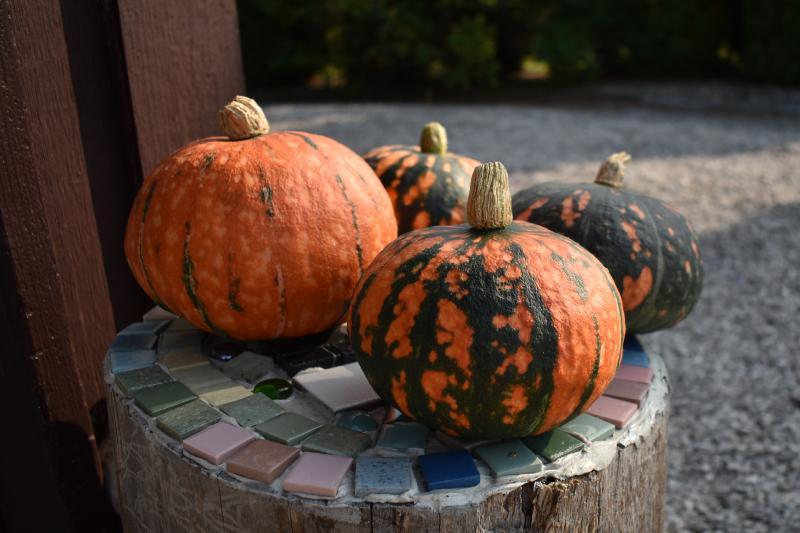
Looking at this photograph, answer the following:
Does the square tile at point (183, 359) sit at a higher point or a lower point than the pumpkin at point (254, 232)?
lower

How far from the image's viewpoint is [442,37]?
10336 mm

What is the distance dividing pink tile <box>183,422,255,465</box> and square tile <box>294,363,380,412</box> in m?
0.20

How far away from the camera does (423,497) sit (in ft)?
3.99

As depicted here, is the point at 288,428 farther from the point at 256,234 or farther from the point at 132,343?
the point at 132,343

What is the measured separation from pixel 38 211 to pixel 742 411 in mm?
2989

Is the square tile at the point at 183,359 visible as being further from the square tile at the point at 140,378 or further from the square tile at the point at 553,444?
the square tile at the point at 553,444

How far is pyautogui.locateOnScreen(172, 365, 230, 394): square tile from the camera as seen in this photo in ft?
5.21

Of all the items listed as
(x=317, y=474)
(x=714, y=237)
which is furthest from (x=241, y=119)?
(x=714, y=237)

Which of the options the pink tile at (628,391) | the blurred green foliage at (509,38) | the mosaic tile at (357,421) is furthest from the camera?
the blurred green foliage at (509,38)

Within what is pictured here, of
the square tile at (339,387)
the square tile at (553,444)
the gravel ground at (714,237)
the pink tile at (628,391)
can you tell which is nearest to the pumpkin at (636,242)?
the pink tile at (628,391)

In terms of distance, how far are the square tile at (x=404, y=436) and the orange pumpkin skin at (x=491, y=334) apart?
5 cm

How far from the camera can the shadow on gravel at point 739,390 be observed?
2.67 metres

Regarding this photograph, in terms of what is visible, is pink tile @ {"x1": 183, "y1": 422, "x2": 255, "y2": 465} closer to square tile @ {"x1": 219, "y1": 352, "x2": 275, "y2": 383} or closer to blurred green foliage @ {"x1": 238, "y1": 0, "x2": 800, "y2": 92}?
square tile @ {"x1": 219, "y1": 352, "x2": 275, "y2": 383}

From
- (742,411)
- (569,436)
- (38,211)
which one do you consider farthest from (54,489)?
(742,411)
